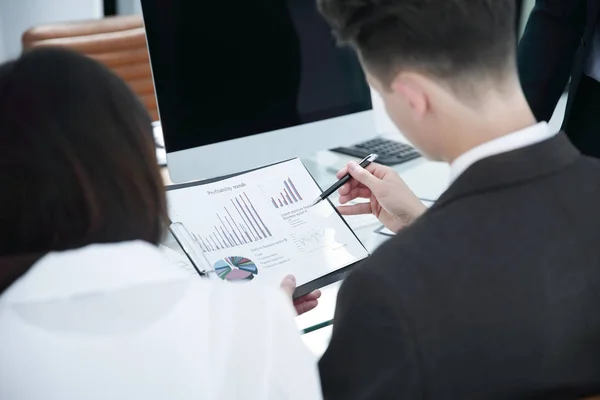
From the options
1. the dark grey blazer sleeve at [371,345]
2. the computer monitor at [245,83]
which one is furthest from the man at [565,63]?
the dark grey blazer sleeve at [371,345]

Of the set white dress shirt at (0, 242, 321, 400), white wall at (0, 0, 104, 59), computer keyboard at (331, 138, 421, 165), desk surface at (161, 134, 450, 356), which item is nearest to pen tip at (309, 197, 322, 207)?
desk surface at (161, 134, 450, 356)

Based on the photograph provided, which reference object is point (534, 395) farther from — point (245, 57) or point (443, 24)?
point (245, 57)

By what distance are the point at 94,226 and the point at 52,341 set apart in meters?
0.11

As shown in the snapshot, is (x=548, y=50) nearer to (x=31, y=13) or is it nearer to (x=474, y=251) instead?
(x=474, y=251)

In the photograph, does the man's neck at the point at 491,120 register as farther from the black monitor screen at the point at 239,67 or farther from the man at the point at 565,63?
the man at the point at 565,63

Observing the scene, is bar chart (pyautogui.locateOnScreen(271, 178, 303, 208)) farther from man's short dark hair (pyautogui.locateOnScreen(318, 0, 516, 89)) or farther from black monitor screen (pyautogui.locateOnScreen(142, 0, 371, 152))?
man's short dark hair (pyautogui.locateOnScreen(318, 0, 516, 89))

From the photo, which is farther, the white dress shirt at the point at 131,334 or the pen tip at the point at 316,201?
the pen tip at the point at 316,201

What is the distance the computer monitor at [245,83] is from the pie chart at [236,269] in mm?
244

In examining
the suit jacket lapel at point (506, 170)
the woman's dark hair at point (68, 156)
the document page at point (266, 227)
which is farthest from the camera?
the document page at point (266, 227)

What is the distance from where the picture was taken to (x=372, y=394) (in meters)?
0.72

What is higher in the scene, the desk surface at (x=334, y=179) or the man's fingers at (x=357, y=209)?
the man's fingers at (x=357, y=209)

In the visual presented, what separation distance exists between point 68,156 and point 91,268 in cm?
11

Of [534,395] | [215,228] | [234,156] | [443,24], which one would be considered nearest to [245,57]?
[234,156]

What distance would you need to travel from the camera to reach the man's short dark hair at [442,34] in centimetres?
78
